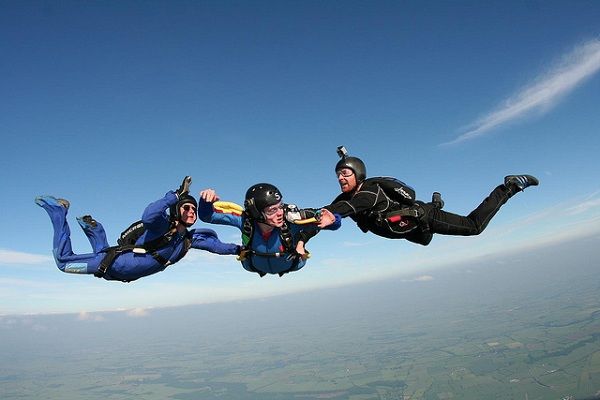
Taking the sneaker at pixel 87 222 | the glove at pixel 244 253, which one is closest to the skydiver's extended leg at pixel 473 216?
the glove at pixel 244 253

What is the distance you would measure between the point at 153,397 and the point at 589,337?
111 meters

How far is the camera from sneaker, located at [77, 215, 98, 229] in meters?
5.09

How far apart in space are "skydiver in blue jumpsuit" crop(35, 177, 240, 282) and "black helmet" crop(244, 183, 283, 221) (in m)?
0.90

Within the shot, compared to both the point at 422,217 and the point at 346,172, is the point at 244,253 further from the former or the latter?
the point at 422,217

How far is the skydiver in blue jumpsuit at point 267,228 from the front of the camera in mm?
4039

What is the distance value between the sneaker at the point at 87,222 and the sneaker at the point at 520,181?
6.41 metres

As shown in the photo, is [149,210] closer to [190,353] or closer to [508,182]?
[508,182]

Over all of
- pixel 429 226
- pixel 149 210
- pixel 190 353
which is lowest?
pixel 190 353

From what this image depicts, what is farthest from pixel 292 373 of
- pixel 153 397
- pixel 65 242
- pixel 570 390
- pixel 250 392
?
pixel 65 242

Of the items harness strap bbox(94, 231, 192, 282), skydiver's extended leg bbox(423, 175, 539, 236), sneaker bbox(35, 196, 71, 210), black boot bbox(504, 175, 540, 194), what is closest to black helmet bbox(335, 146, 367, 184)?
skydiver's extended leg bbox(423, 175, 539, 236)

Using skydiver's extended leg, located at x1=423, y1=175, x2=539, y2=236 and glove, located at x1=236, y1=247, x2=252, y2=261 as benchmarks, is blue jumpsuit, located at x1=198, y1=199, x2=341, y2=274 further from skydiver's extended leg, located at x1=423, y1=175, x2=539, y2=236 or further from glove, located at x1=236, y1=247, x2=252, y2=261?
skydiver's extended leg, located at x1=423, y1=175, x2=539, y2=236

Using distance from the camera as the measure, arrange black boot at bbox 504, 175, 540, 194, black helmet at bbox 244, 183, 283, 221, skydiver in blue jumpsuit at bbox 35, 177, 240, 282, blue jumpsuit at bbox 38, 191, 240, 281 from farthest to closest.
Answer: black boot at bbox 504, 175, 540, 194 < blue jumpsuit at bbox 38, 191, 240, 281 < skydiver in blue jumpsuit at bbox 35, 177, 240, 282 < black helmet at bbox 244, 183, 283, 221

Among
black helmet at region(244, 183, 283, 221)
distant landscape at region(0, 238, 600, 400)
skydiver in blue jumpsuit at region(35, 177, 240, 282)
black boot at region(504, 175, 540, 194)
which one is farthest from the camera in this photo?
distant landscape at region(0, 238, 600, 400)

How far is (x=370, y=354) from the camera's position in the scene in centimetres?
11569
